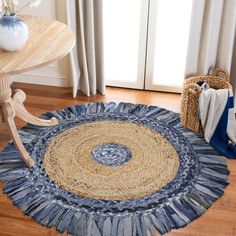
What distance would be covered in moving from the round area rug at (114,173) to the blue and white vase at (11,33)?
30.4 inches

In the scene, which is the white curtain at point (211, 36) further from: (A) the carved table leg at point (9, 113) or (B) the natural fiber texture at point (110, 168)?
(A) the carved table leg at point (9, 113)

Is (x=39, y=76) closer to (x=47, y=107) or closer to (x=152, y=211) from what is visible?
(x=47, y=107)

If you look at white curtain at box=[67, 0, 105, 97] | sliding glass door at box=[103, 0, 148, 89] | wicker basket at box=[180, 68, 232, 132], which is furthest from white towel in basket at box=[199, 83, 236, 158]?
white curtain at box=[67, 0, 105, 97]

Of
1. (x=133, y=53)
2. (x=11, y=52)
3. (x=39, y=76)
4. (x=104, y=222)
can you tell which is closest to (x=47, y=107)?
(x=39, y=76)

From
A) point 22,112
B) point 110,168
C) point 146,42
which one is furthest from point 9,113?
point 146,42

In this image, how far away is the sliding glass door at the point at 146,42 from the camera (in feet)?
10.3

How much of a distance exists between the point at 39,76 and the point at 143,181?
151 centimetres

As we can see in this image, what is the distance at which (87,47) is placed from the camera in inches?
125

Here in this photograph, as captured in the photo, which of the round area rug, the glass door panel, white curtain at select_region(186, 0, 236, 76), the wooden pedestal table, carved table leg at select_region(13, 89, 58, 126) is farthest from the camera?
the glass door panel

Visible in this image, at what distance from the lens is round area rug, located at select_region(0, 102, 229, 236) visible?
7.09 ft

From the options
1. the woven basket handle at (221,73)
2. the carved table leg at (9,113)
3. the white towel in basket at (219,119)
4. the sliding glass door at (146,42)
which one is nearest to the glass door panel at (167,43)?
the sliding glass door at (146,42)

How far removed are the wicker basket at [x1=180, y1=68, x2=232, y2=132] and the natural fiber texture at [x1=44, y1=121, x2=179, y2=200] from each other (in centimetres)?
23

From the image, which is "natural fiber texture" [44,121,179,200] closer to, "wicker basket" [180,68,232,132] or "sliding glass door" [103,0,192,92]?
"wicker basket" [180,68,232,132]

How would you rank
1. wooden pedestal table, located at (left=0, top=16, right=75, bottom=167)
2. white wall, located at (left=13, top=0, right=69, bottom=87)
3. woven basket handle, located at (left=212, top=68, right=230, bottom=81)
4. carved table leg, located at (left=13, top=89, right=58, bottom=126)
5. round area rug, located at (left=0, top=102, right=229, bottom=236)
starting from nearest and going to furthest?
wooden pedestal table, located at (left=0, top=16, right=75, bottom=167) → round area rug, located at (left=0, top=102, right=229, bottom=236) → carved table leg, located at (left=13, top=89, right=58, bottom=126) → woven basket handle, located at (left=212, top=68, right=230, bottom=81) → white wall, located at (left=13, top=0, right=69, bottom=87)
